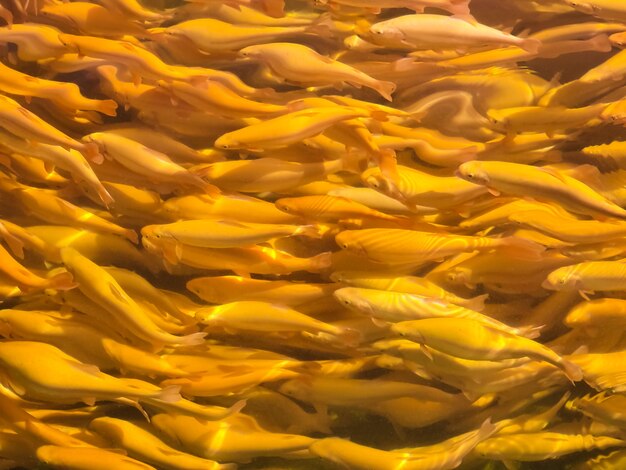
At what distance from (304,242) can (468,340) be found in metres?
0.47

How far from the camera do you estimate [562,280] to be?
1.48 m

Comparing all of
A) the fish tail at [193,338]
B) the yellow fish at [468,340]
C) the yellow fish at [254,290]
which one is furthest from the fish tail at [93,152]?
the yellow fish at [468,340]

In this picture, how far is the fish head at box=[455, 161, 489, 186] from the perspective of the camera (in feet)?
4.71

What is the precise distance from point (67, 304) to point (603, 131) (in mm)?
1466

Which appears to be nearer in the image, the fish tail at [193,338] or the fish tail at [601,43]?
the fish tail at [193,338]

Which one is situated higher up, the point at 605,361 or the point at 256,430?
the point at 605,361

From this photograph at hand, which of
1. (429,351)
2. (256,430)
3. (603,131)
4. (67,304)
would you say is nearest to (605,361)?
(429,351)

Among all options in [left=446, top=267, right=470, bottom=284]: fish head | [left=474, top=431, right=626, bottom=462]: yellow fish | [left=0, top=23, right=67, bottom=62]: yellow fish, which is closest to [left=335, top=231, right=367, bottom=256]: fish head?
[left=446, top=267, right=470, bottom=284]: fish head

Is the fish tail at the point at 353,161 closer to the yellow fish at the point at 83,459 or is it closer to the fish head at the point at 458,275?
the fish head at the point at 458,275

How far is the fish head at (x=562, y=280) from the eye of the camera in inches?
58.0

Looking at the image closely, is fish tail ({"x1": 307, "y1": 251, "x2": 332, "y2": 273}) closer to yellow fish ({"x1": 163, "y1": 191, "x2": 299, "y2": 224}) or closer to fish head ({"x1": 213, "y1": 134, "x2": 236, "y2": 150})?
yellow fish ({"x1": 163, "y1": 191, "x2": 299, "y2": 224})

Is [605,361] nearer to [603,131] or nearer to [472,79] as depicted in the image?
[603,131]

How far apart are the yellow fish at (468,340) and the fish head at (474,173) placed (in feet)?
1.10

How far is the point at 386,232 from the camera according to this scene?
146 cm
